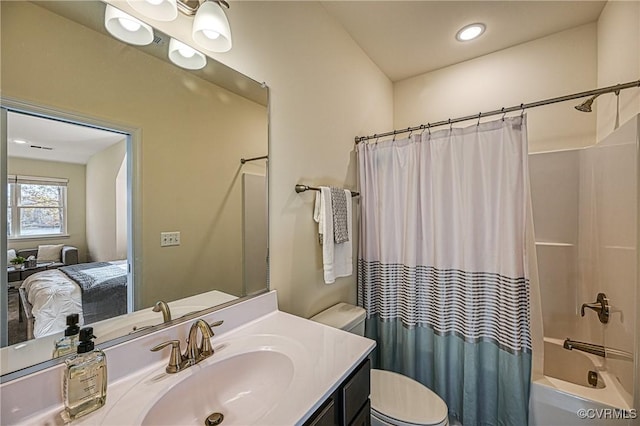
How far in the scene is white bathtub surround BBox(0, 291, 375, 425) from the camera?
0.64 meters

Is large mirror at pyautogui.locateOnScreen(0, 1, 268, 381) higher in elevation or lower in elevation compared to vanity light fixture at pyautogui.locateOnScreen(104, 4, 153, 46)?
lower

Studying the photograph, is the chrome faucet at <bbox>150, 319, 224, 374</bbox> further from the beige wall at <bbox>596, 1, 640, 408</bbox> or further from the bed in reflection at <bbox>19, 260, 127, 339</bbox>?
the beige wall at <bbox>596, 1, 640, 408</bbox>

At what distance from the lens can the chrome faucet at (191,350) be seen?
0.84m

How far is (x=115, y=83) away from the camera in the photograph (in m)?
0.85

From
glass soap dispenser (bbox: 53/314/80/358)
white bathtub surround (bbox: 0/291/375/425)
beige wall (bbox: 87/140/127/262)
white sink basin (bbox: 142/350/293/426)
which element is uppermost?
beige wall (bbox: 87/140/127/262)

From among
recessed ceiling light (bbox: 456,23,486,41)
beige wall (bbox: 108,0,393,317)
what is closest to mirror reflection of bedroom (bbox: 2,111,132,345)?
beige wall (bbox: 108,0,393,317)

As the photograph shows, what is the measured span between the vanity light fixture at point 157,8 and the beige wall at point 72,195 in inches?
21.0

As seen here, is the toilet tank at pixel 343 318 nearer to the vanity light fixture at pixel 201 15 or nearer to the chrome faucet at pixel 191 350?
the chrome faucet at pixel 191 350

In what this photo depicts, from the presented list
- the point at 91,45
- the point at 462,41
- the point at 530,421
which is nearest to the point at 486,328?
the point at 530,421

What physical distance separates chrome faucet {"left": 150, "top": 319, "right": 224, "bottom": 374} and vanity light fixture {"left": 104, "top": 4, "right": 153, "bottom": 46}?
95 cm

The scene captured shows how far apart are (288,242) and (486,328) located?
47.9 inches

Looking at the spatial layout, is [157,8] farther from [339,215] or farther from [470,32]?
[470,32]

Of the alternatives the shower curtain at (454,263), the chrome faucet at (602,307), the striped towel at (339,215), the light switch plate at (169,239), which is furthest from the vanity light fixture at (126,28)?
the chrome faucet at (602,307)

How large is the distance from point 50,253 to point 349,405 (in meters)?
0.97
